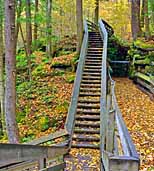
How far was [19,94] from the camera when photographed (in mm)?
15258

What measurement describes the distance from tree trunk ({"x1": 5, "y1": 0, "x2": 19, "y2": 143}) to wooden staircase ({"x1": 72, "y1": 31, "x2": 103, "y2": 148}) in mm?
1745

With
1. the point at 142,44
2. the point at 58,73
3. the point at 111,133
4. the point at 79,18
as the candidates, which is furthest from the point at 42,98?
the point at 111,133

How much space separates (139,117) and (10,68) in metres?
4.77

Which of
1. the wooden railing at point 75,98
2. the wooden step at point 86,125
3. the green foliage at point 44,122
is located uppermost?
the wooden railing at point 75,98

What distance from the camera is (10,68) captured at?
7551 millimetres

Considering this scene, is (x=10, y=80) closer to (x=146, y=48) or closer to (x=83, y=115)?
(x=83, y=115)

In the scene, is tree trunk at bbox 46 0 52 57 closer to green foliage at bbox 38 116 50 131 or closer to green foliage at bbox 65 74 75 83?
green foliage at bbox 65 74 75 83

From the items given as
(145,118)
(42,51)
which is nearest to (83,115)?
(145,118)

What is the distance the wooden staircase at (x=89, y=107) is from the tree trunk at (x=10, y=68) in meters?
1.74

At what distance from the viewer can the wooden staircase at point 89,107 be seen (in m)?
8.66

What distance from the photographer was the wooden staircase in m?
8.66

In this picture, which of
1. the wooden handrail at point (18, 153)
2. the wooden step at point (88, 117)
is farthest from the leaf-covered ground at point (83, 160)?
the wooden handrail at point (18, 153)

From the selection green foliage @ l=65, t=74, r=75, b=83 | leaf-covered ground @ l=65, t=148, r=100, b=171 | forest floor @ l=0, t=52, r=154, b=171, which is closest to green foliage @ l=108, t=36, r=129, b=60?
forest floor @ l=0, t=52, r=154, b=171

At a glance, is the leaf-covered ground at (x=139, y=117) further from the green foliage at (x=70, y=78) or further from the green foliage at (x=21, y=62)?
the green foliage at (x=21, y=62)
